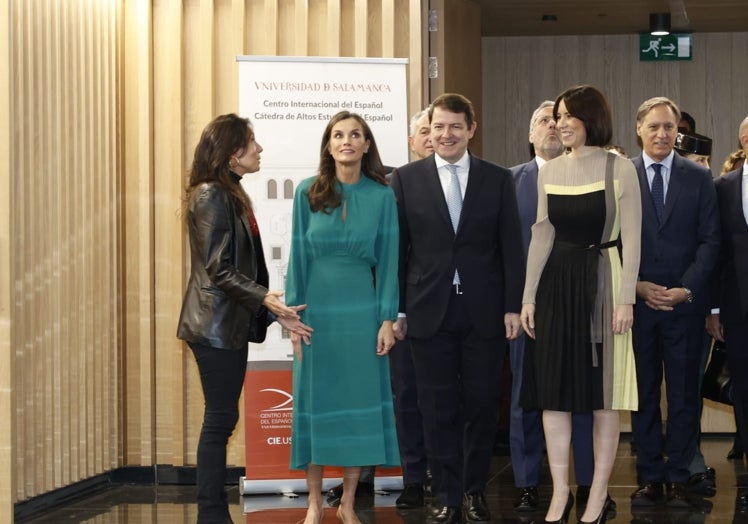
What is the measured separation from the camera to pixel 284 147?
20.6ft

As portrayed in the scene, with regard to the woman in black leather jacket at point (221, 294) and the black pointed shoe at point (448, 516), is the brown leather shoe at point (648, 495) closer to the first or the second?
the black pointed shoe at point (448, 516)

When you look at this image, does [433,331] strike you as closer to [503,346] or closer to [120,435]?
[503,346]

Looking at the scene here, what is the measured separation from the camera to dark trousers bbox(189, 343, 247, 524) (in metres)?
4.94

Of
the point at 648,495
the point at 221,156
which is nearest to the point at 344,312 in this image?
the point at 221,156

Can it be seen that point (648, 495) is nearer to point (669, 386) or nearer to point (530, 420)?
point (669, 386)

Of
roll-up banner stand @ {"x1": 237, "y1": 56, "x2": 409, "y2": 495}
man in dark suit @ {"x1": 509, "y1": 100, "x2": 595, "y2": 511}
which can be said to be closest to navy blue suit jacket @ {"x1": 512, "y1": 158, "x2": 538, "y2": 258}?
man in dark suit @ {"x1": 509, "y1": 100, "x2": 595, "y2": 511}

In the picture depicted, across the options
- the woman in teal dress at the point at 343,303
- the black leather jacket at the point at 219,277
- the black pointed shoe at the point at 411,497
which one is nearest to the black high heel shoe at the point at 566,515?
the woman in teal dress at the point at 343,303

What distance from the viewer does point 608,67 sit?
10844 millimetres

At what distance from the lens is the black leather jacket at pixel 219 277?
16.0 ft

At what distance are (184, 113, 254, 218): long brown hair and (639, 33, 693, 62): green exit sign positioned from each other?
6521 millimetres

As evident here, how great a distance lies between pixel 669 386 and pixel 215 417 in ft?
7.30

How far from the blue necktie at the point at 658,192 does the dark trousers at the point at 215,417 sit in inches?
83.1

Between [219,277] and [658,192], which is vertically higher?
[658,192]

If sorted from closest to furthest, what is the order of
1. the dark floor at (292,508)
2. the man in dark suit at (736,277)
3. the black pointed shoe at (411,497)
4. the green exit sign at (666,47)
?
the dark floor at (292,508), the man in dark suit at (736,277), the black pointed shoe at (411,497), the green exit sign at (666,47)
